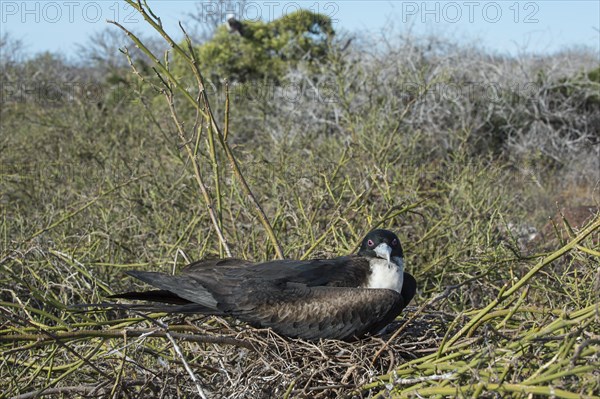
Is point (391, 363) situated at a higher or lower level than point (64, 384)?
higher

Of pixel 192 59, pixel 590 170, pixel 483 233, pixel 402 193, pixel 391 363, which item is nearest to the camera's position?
pixel 391 363

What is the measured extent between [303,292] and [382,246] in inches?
11.6

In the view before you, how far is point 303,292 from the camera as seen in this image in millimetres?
2494

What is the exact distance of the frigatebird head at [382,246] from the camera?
2.55 meters

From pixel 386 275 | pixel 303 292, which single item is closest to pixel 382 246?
pixel 386 275

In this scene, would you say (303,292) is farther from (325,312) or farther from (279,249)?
(279,249)

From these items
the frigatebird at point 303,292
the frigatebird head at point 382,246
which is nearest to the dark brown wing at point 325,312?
the frigatebird at point 303,292

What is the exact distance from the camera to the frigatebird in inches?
94.2

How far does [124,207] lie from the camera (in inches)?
181

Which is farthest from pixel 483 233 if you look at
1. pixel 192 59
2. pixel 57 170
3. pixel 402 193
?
pixel 57 170

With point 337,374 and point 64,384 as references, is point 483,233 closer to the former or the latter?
point 337,374

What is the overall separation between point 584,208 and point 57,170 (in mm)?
3891

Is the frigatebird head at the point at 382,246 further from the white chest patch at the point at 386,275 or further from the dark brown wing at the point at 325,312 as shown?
the dark brown wing at the point at 325,312

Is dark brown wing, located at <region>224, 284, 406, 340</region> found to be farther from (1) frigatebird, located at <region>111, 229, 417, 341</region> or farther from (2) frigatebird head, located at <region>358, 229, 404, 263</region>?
(2) frigatebird head, located at <region>358, 229, 404, 263</region>
